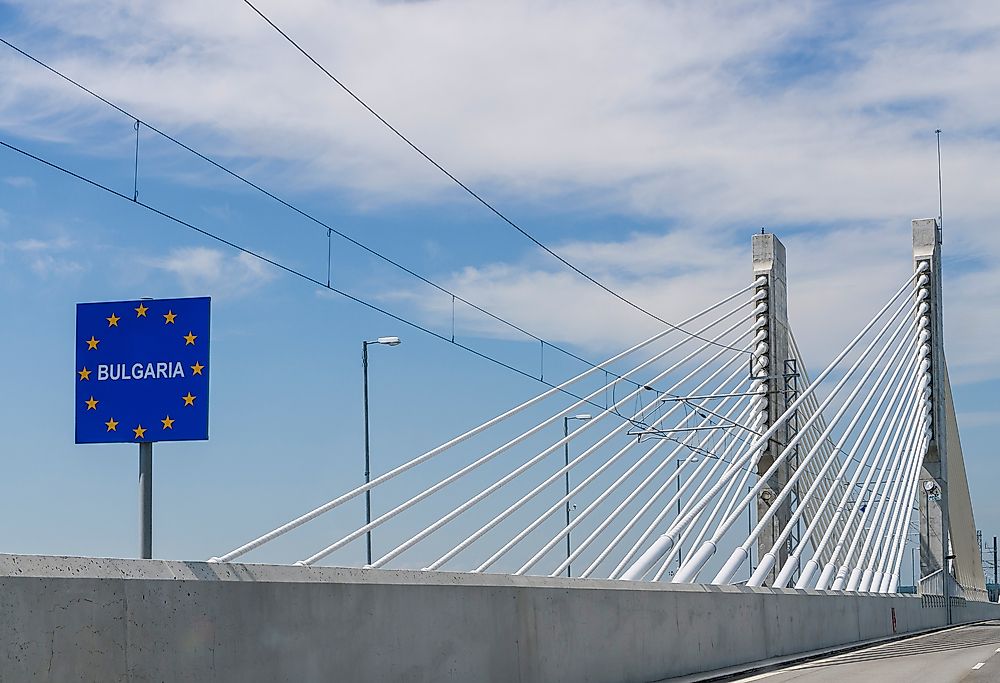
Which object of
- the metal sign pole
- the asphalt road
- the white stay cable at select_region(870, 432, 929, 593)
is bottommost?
the asphalt road

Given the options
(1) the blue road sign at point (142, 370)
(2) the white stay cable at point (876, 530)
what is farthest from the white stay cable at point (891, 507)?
(1) the blue road sign at point (142, 370)

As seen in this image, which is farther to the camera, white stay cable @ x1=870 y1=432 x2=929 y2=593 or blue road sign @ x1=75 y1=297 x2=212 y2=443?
white stay cable @ x1=870 y1=432 x2=929 y2=593

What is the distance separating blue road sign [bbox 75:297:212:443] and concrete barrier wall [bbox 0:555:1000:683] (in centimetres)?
96

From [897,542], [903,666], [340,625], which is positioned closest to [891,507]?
[897,542]

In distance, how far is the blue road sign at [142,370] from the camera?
10094 millimetres

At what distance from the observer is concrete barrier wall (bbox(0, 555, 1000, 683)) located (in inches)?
357

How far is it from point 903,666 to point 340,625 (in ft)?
40.8

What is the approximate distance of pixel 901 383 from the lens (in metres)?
42.8

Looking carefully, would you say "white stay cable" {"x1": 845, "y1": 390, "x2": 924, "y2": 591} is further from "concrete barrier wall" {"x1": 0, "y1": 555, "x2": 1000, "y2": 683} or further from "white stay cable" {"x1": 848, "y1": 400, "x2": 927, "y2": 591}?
"concrete barrier wall" {"x1": 0, "y1": 555, "x2": 1000, "y2": 683}

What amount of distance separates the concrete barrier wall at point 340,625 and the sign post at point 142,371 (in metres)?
0.68

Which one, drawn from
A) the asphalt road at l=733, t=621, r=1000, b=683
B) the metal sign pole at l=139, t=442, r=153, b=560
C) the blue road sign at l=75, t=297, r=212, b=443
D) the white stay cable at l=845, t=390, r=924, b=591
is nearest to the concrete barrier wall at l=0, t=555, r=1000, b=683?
the metal sign pole at l=139, t=442, r=153, b=560

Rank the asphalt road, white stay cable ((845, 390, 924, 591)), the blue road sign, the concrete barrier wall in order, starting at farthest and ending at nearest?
white stay cable ((845, 390, 924, 591))
the asphalt road
the blue road sign
the concrete barrier wall

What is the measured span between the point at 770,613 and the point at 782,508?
9230 millimetres

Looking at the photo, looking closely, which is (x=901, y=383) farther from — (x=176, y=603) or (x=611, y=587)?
(x=176, y=603)
